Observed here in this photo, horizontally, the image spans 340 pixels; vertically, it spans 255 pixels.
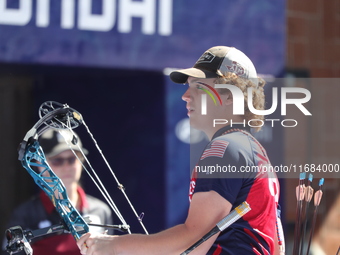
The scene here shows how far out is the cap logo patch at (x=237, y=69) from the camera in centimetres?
251

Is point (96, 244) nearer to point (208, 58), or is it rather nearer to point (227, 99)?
point (227, 99)

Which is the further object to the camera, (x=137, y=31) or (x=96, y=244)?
(x=137, y=31)

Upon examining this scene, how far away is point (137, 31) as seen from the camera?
3.78m

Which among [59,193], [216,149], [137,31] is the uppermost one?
[137,31]

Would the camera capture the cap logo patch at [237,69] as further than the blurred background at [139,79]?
No

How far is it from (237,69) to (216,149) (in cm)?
42

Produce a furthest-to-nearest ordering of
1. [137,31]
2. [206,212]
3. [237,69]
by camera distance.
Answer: [137,31]
[237,69]
[206,212]

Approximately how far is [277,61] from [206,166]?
1993 mm

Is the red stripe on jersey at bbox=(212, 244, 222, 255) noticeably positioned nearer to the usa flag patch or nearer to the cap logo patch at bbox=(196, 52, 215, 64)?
the usa flag patch

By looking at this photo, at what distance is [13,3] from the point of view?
355cm

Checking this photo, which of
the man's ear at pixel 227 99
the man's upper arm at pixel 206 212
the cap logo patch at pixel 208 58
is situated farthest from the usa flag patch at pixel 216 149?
the cap logo patch at pixel 208 58

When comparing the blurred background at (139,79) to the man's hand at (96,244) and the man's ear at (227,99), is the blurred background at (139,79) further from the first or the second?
the man's hand at (96,244)

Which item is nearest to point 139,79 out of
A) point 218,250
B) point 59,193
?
point 59,193

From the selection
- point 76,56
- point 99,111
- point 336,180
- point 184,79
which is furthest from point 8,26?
point 336,180
